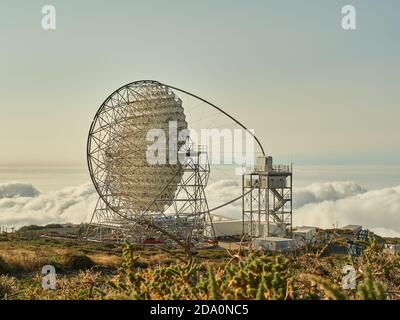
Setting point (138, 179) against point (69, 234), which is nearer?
point (138, 179)

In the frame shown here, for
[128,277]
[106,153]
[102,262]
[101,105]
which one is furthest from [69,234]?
[128,277]

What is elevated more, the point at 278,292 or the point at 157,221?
the point at 278,292

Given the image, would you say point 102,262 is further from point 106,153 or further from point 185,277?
point 185,277

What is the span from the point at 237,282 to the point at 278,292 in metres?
0.40

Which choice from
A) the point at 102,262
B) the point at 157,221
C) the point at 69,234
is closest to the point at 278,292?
the point at 102,262

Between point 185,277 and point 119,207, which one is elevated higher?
point 185,277

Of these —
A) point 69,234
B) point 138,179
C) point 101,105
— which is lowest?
point 69,234

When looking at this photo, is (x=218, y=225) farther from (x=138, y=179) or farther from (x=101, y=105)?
(x=101, y=105)
